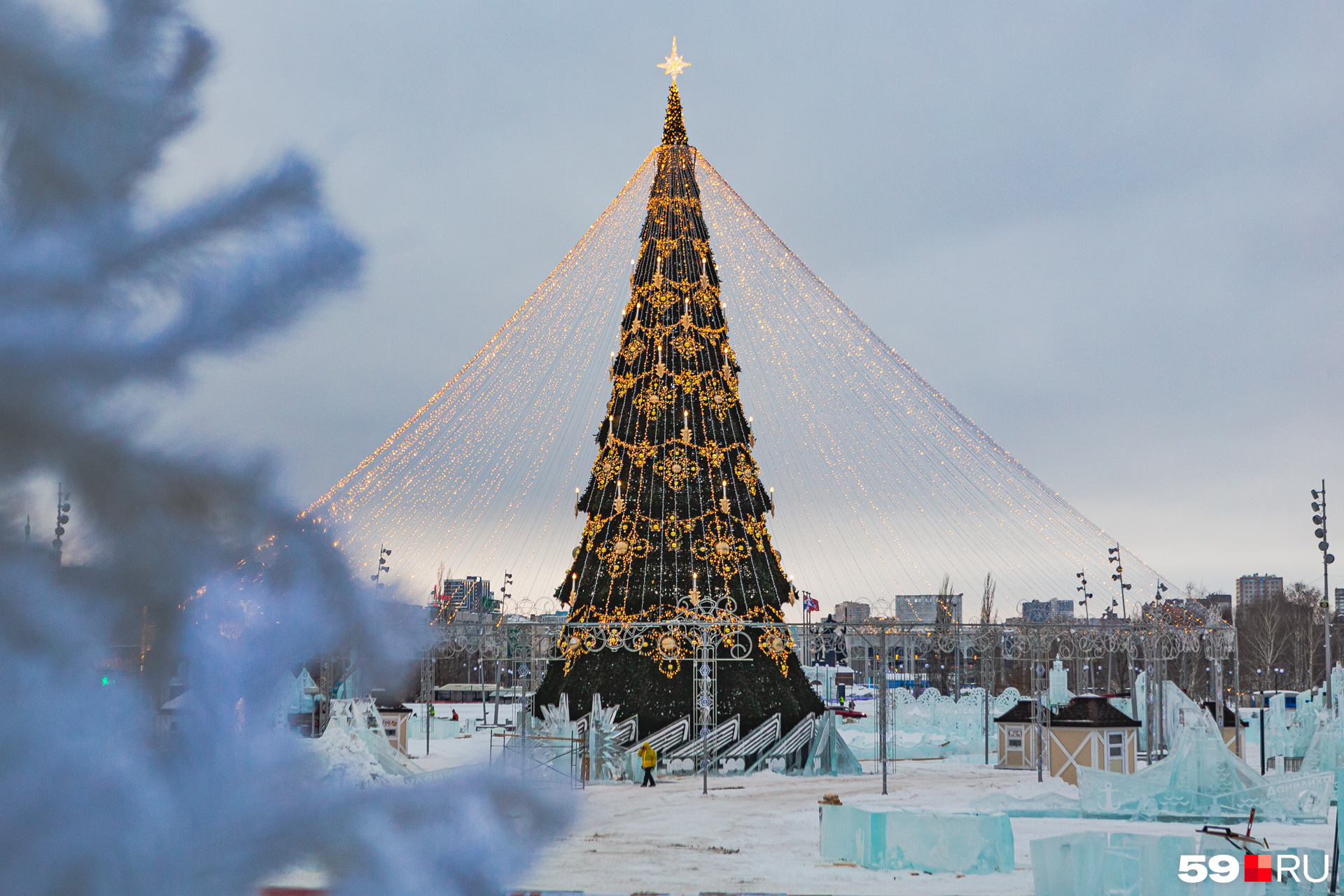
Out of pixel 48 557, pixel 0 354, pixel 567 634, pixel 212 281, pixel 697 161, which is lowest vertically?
pixel 567 634

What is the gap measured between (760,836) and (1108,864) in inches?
211

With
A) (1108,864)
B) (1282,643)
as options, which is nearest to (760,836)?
(1108,864)

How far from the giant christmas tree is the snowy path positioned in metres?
2.08

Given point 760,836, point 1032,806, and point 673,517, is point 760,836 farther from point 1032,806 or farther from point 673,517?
point 673,517

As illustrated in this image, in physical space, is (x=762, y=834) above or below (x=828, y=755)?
above

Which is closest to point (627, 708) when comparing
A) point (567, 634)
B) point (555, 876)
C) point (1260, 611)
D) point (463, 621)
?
point (567, 634)

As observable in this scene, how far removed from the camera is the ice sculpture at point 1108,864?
9219mm

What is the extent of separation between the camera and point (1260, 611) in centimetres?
7231

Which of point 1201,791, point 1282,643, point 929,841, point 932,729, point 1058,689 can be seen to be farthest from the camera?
point 1282,643

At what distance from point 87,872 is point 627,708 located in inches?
765

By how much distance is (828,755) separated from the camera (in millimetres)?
22250

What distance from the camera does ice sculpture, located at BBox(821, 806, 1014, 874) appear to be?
11469mm

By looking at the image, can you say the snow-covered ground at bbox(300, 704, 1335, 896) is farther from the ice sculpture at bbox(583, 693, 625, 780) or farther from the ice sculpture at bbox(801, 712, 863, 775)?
the ice sculpture at bbox(583, 693, 625, 780)

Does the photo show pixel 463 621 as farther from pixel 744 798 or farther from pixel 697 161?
pixel 697 161
